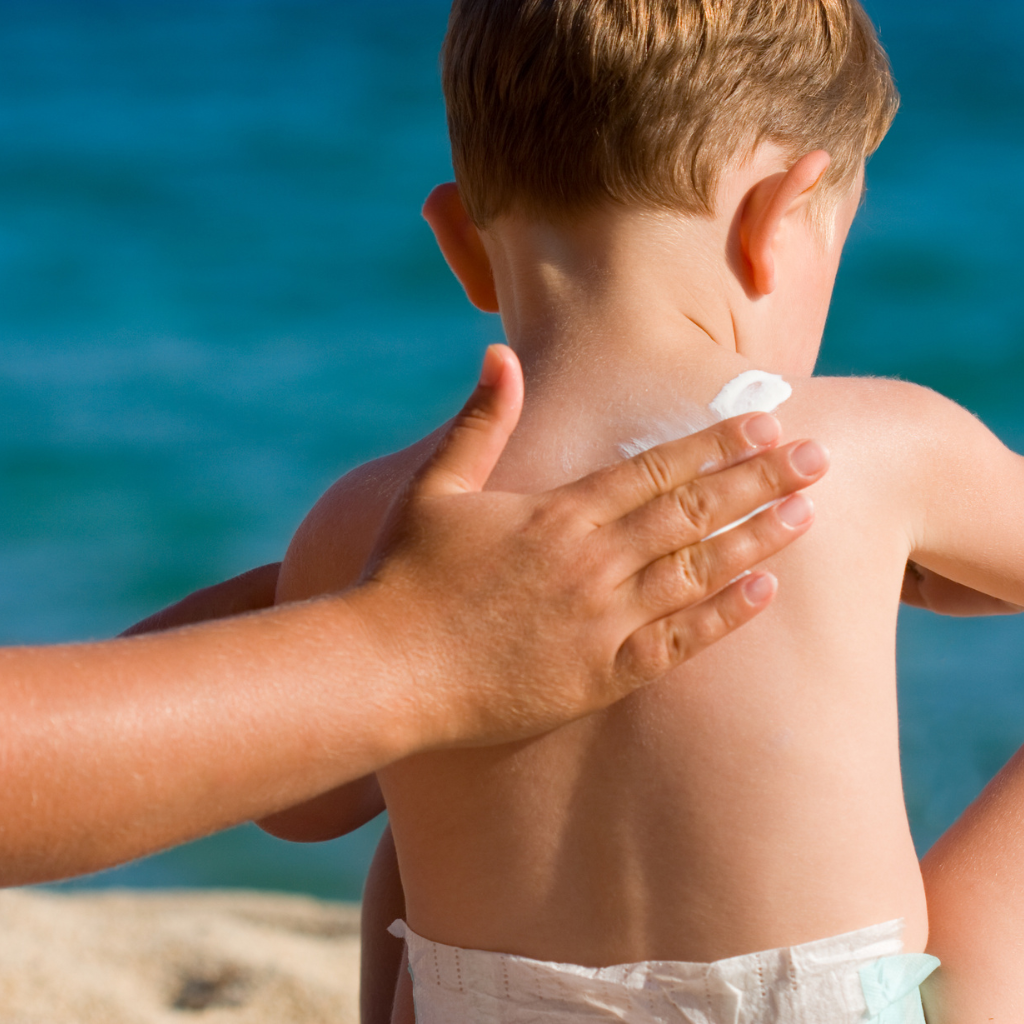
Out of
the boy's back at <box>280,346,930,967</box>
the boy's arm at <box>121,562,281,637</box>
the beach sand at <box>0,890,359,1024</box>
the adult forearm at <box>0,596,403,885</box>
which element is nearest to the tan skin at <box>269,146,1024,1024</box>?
the boy's back at <box>280,346,930,967</box>

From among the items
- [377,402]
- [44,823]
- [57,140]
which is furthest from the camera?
[57,140]

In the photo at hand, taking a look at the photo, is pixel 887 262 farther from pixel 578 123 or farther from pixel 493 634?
pixel 493 634

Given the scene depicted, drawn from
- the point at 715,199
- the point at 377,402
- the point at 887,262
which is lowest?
the point at 715,199

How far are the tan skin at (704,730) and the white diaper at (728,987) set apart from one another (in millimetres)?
13

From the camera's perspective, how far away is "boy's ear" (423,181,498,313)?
122cm

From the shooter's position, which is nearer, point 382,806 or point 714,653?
point 714,653

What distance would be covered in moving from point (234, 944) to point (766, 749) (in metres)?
1.84

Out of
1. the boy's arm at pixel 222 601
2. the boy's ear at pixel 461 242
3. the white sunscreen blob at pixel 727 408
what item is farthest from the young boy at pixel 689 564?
the boy's arm at pixel 222 601

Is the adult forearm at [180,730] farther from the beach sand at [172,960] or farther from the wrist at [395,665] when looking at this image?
the beach sand at [172,960]

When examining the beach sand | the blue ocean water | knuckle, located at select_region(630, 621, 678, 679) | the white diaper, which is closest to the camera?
knuckle, located at select_region(630, 621, 678, 679)

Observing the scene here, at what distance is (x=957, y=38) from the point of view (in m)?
6.33

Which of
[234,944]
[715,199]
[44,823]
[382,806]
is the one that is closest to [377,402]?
[234,944]

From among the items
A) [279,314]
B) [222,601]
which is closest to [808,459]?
[222,601]

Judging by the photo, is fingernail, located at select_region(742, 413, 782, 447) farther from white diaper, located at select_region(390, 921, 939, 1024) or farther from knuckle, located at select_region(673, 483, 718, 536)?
white diaper, located at select_region(390, 921, 939, 1024)
